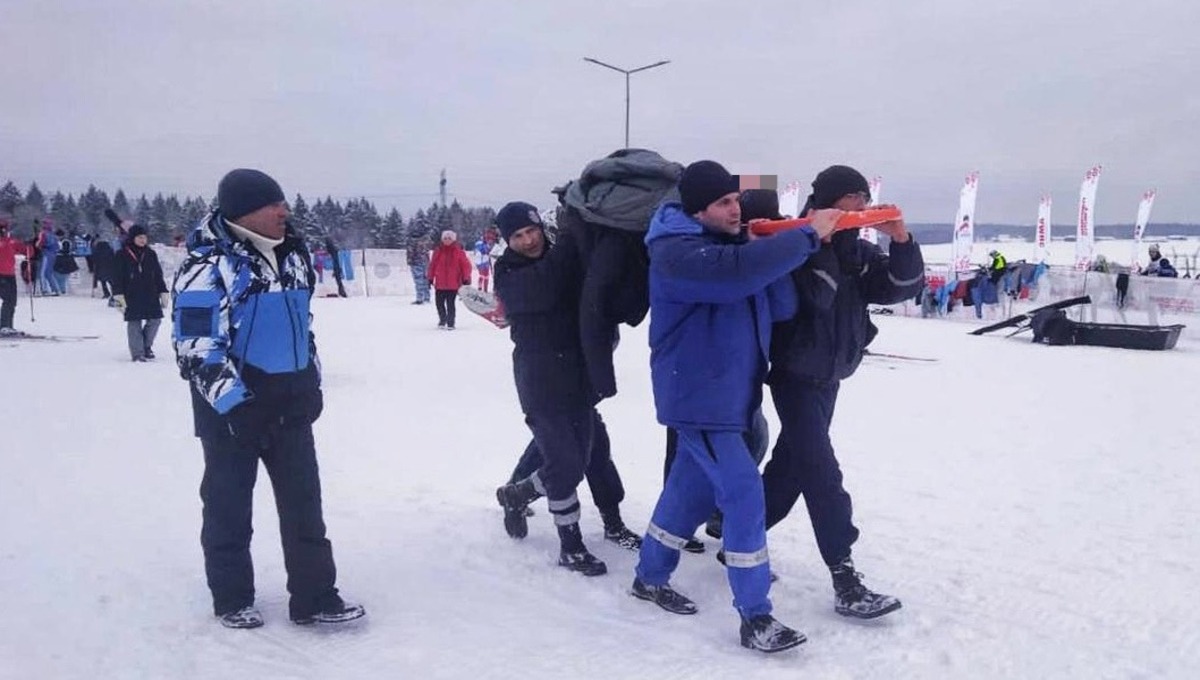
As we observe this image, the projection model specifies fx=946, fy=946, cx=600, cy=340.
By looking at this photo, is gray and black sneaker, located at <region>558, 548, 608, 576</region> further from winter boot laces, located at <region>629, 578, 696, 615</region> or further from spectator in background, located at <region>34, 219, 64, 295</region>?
spectator in background, located at <region>34, 219, 64, 295</region>

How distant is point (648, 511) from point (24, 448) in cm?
451

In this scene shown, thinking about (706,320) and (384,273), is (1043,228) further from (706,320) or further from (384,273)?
(706,320)

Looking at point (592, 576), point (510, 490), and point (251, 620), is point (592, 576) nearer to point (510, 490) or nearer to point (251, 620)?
point (510, 490)

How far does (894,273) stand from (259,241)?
95.2 inches

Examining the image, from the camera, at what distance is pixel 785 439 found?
3.91 meters

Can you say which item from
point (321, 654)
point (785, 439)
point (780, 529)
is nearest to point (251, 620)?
point (321, 654)

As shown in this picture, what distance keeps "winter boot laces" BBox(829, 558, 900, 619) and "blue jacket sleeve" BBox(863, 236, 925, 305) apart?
1.07 meters

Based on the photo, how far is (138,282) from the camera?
38.3ft

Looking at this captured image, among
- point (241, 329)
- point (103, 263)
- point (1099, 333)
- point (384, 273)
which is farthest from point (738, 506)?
point (384, 273)

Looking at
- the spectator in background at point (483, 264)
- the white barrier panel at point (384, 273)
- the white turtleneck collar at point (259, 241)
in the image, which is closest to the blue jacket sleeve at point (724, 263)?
the white turtleneck collar at point (259, 241)

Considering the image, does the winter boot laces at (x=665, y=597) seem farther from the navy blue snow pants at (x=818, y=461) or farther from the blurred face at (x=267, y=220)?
the blurred face at (x=267, y=220)

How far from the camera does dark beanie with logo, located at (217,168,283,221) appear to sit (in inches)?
134

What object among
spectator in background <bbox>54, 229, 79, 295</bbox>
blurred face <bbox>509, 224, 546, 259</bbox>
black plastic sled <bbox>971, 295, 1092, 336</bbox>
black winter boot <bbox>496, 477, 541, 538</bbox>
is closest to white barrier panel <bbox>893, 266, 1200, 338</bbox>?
black plastic sled <bbox>971, 295, 1092, 336</bbox>

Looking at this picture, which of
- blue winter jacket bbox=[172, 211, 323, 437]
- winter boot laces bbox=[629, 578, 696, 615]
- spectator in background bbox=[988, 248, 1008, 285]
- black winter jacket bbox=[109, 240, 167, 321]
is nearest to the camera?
blue winter jacket bbox=[172, 211, 323, 437]
